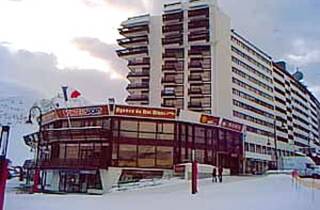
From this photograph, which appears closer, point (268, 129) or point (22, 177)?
point (22, 177)

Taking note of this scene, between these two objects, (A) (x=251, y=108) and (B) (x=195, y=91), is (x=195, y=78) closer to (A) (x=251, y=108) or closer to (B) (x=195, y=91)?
(B) (x=195, y=91)

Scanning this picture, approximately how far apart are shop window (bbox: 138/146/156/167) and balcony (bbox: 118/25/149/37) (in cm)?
4443

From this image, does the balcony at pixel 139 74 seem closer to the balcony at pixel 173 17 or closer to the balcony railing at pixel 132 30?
the balcony railing at pixel 132 30

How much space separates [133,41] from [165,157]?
45331 mm

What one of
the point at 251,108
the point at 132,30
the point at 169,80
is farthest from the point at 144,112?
the point at 251,108

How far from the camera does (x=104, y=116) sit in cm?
4588

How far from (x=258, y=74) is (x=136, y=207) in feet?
264

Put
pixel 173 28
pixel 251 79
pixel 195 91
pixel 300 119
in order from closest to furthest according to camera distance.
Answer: pixel 195 91 → pixel 173 28 → pixel 251 79 → pixel 300 119

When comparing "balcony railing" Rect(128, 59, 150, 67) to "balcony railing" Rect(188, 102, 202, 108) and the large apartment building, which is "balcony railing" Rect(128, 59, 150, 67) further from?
"balcony railing" Rect(188, 102, 202, 108)

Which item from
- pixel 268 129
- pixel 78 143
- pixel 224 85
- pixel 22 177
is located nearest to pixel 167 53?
pixel 224 85

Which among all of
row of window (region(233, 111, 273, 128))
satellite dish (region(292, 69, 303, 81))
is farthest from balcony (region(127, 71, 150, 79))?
satellite dish (region(292, 69, 303, 81))

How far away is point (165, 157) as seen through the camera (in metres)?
46.8

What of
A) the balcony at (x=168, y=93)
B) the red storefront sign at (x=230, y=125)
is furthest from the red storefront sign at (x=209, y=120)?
the balcony at (x=168, y=93)

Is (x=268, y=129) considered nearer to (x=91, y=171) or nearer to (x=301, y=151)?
(x=301, y=151)
